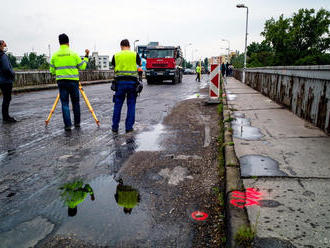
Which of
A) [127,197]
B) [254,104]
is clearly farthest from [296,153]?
[254,104]

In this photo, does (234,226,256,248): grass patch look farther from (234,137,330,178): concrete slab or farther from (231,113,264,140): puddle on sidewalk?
(231,113,264,140): puddle on sidewalk

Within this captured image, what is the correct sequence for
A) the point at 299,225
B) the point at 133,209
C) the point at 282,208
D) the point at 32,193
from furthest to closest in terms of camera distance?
the point at 32,193 → the point at 133,209 → the point at 282,208 → the point at 299,225

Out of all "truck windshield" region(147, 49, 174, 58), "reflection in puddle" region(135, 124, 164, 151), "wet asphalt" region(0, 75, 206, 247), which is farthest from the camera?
"truck windshield" region(147, 49, 174, 58)

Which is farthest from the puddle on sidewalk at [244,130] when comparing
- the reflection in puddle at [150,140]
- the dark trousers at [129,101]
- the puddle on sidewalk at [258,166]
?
the dark trousers at [129,101]

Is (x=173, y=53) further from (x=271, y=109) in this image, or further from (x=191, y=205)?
(x=191, y=205)

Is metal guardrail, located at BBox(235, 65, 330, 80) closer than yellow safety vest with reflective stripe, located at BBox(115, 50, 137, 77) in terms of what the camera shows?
Yes

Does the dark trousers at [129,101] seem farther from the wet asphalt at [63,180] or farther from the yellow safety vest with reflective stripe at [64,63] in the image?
the yellow safety vest with reflective stripe at [64,63]

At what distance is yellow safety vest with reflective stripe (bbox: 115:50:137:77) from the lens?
5.73m

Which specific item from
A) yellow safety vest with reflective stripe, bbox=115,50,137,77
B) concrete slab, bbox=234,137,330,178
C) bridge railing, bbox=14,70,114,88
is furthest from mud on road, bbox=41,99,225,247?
bridge railing, bbox=14,70,114,88

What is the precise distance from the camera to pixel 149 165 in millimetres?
3824

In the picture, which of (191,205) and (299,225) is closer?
(299,225)

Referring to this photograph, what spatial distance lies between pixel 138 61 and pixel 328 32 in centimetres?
7292

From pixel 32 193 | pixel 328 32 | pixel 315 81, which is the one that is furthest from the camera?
pixel 328 32

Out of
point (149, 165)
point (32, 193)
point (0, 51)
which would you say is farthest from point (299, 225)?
point (0, 51)
